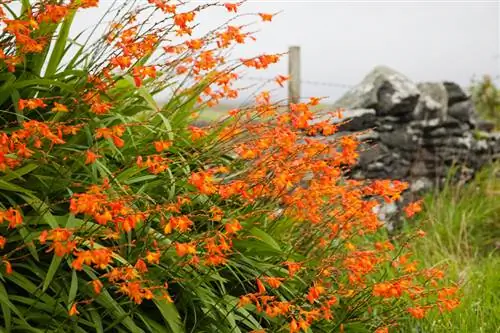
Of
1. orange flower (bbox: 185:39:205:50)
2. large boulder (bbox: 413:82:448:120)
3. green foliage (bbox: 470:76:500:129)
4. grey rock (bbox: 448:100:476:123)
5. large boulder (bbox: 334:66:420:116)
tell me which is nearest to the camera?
orange flower (bbox: 185:39:205:50)

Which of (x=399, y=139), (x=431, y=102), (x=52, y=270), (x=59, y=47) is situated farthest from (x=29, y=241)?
(x=431, y=102)

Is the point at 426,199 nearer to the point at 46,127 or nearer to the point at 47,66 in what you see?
the point at 47,66

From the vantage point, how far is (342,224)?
3.79 m

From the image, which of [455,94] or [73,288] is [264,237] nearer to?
[73,288]

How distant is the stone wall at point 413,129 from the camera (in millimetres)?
7055

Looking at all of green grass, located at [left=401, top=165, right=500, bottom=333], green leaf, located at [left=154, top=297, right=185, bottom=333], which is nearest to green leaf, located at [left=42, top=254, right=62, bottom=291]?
green leaf, located at [left=154, top=297, right=185, bottom=333]

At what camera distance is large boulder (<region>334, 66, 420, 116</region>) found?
718 cm

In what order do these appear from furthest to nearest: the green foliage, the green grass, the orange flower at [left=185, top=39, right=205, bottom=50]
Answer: the green foliage
the green grass
the orange flower at [left=185, top=39, right=205, bottom=50]

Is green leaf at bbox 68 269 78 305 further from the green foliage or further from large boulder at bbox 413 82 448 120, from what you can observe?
the green foliage

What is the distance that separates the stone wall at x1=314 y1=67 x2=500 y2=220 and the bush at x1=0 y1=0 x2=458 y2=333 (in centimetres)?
309

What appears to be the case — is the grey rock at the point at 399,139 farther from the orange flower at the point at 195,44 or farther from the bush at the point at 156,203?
the orange flower at the point at 195,44

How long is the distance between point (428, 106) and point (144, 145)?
5005mm

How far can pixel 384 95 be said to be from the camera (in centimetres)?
724

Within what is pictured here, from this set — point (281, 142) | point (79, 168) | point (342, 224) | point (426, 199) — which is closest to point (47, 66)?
point (79, 168)
